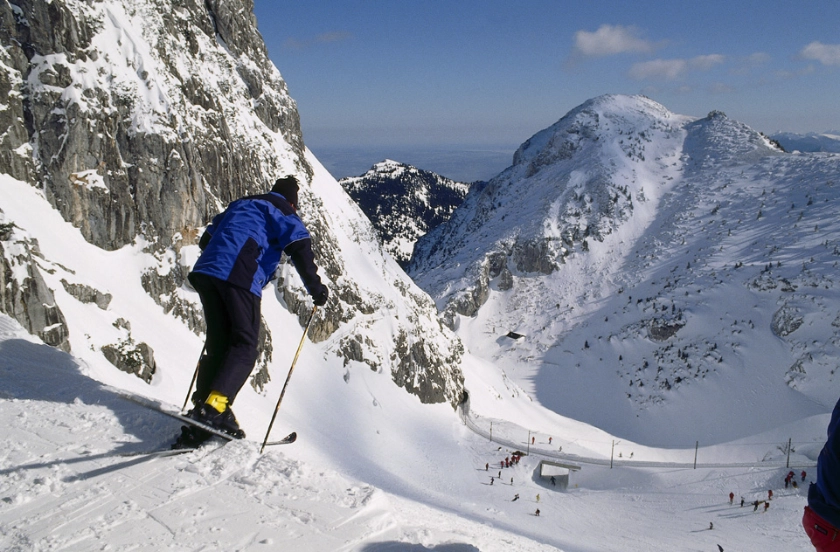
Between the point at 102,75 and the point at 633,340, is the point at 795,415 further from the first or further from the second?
the point at 102,75

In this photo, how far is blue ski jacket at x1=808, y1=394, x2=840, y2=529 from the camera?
159 inches

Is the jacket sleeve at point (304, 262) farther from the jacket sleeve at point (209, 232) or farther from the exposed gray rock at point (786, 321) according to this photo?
the exposed gray rock at point (786, 321)

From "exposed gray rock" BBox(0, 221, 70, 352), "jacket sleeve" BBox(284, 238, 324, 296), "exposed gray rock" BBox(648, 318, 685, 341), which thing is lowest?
"exposed gray rock" BBox(648, 318, 685, 341)

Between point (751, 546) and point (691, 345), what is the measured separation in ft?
170

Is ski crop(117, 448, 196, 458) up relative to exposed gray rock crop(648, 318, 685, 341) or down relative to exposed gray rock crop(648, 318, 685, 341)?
up

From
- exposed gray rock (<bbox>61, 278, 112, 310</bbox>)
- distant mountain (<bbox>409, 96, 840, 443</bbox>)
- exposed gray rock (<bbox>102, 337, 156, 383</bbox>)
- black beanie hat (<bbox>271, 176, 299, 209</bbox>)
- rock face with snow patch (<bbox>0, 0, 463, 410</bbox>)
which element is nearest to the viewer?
black beanie hat (<bbox>271, 176, 299, 209</bbox>)

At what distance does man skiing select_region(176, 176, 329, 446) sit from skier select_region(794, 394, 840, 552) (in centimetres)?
522

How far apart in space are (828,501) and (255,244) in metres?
6.36

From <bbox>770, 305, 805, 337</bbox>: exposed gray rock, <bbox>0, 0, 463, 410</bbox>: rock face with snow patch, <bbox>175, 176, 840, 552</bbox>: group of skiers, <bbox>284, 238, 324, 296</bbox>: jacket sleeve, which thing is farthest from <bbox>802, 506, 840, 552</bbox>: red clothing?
<bbox>770, 305, 805, 337</bbox>: exposed gray rock

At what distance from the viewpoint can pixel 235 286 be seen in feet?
20.4

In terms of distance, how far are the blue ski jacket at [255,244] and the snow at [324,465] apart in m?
2.03

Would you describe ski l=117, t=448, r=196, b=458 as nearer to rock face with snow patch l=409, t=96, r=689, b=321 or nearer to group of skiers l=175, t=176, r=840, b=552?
group of skiers l=175, t=176, r=840, b=552

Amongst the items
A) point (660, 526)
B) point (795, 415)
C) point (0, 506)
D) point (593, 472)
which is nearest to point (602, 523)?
point (660, 526)

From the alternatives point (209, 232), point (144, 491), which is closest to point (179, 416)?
point (144, 491)
